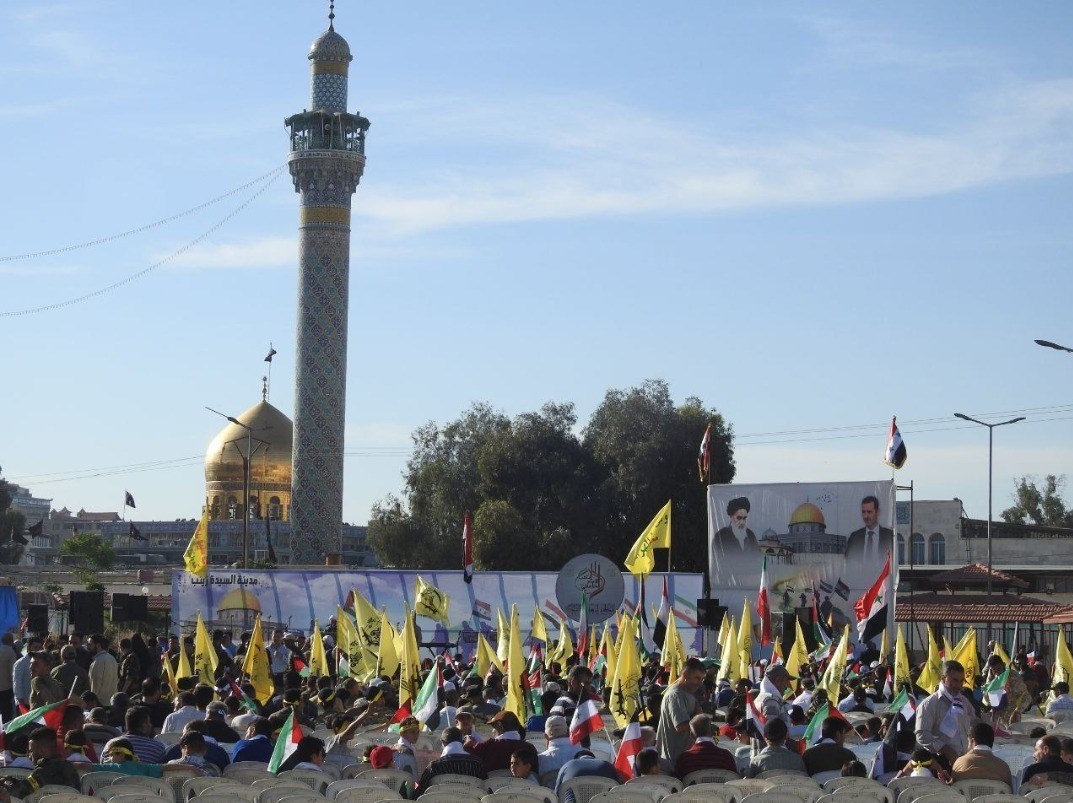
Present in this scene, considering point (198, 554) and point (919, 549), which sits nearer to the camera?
point (198, 554)

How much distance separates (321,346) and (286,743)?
161 ft

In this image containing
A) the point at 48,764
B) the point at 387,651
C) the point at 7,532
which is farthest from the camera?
the point at 7,532

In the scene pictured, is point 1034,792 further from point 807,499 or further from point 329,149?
point 329,149

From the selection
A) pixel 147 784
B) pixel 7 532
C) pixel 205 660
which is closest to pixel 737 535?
pixel 205 660

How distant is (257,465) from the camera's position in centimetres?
7844

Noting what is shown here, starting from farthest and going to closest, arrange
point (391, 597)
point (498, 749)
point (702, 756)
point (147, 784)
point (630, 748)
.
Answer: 1. point (391, 597)
2. point (498, 749)
3. point (630, 748)
4. point (702, 756)
5. point (147, 784)

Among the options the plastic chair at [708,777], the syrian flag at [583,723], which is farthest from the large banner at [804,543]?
the plastic chair at [708,777]

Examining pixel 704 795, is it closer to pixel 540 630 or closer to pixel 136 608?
pixel 540 630

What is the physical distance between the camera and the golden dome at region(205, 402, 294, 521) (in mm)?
78562

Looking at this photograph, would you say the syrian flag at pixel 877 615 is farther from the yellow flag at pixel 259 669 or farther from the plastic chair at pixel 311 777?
the plastic chair at pixel 311 777

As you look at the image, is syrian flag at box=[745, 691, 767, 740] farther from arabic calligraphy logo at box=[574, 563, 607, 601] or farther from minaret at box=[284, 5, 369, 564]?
minaret at box=[284, 5, 369, 564]

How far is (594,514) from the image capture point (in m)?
55.2

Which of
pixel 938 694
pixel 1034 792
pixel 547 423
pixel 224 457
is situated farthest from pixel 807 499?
pixel 224 457

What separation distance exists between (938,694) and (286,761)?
4.85 m
